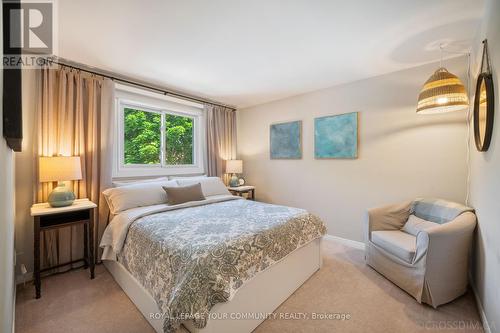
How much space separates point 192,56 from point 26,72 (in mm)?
1763

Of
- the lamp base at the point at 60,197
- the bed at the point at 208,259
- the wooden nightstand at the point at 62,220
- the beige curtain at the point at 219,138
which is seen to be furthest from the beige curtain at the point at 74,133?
the beige curtain at the point at 219,138

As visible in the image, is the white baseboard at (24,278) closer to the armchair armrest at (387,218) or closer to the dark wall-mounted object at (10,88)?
the dark wall-mounted object at (10,88)

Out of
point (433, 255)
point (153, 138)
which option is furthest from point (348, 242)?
point (153, 138)

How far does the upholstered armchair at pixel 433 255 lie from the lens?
181cm

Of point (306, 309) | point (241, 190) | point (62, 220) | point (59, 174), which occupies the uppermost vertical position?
point (59, 174)

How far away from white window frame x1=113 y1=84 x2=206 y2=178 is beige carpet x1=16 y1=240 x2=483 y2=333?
4.78 feet

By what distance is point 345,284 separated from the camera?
7.26ft

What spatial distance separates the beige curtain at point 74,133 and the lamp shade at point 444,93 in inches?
140

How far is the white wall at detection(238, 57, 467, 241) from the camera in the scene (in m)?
2.48

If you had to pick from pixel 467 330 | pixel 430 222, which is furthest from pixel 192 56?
pixel 467 330

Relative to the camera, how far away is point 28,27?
6.00 ft

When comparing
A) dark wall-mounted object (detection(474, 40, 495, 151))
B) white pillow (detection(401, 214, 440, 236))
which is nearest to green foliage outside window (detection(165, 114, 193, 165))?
white pillow (detection(401, 214, 440, 236))

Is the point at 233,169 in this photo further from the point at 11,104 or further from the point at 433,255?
the point at 11,104

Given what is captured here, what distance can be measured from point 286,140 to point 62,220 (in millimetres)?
3254
